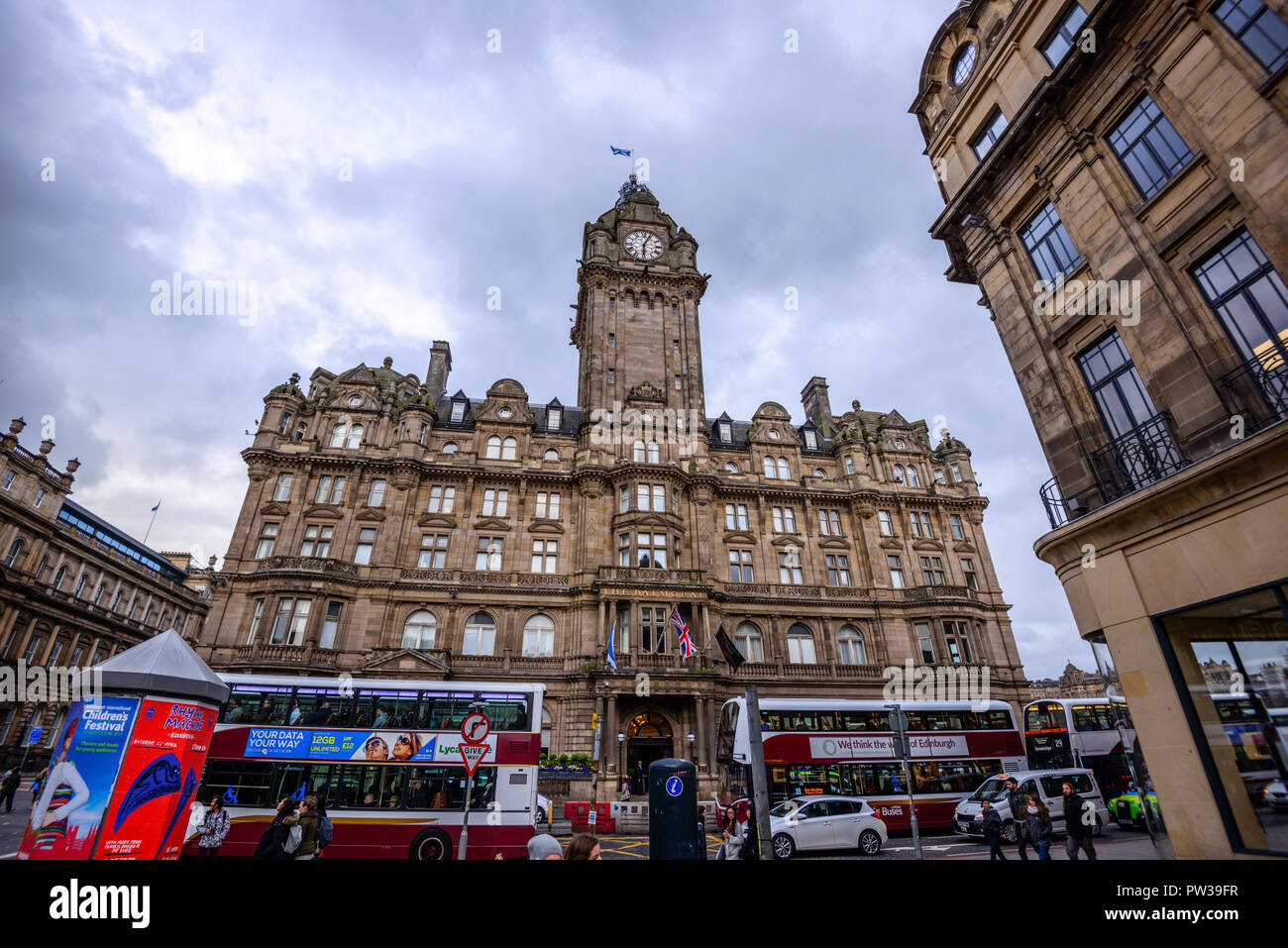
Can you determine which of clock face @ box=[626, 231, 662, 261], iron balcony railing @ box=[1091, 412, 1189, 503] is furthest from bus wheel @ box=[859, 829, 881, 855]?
clock face @ box=[626, 231, 662, 261]

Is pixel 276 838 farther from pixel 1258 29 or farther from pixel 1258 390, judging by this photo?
pixel 1258 29

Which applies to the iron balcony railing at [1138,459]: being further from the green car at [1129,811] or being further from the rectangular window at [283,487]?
the rectangular window at [283,487]

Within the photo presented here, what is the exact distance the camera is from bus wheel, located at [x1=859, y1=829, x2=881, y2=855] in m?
18.4

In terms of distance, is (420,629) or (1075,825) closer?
(1075,825)

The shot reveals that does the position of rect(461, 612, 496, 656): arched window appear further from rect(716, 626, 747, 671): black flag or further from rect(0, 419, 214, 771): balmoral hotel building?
rect(0, 419, 214, 771): balmoral hotel building

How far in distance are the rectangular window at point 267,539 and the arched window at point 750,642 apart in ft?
94.6

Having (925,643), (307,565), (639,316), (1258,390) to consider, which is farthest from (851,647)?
(307,565)

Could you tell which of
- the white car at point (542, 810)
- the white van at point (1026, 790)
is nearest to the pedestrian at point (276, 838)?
the white car at point (542, 810)

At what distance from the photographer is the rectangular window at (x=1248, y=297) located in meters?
8.93

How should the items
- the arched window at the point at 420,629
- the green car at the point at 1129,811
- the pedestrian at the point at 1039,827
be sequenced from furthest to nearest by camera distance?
1. the arched window at the point at 420,629
2. the green car at the point at 1129,811
3. the pedestrian at the point at 1039,827

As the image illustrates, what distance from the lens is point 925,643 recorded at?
38.8 m

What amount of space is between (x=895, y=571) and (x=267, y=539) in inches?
1603

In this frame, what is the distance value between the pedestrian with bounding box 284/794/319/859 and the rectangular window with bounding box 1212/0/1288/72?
20324 mm
